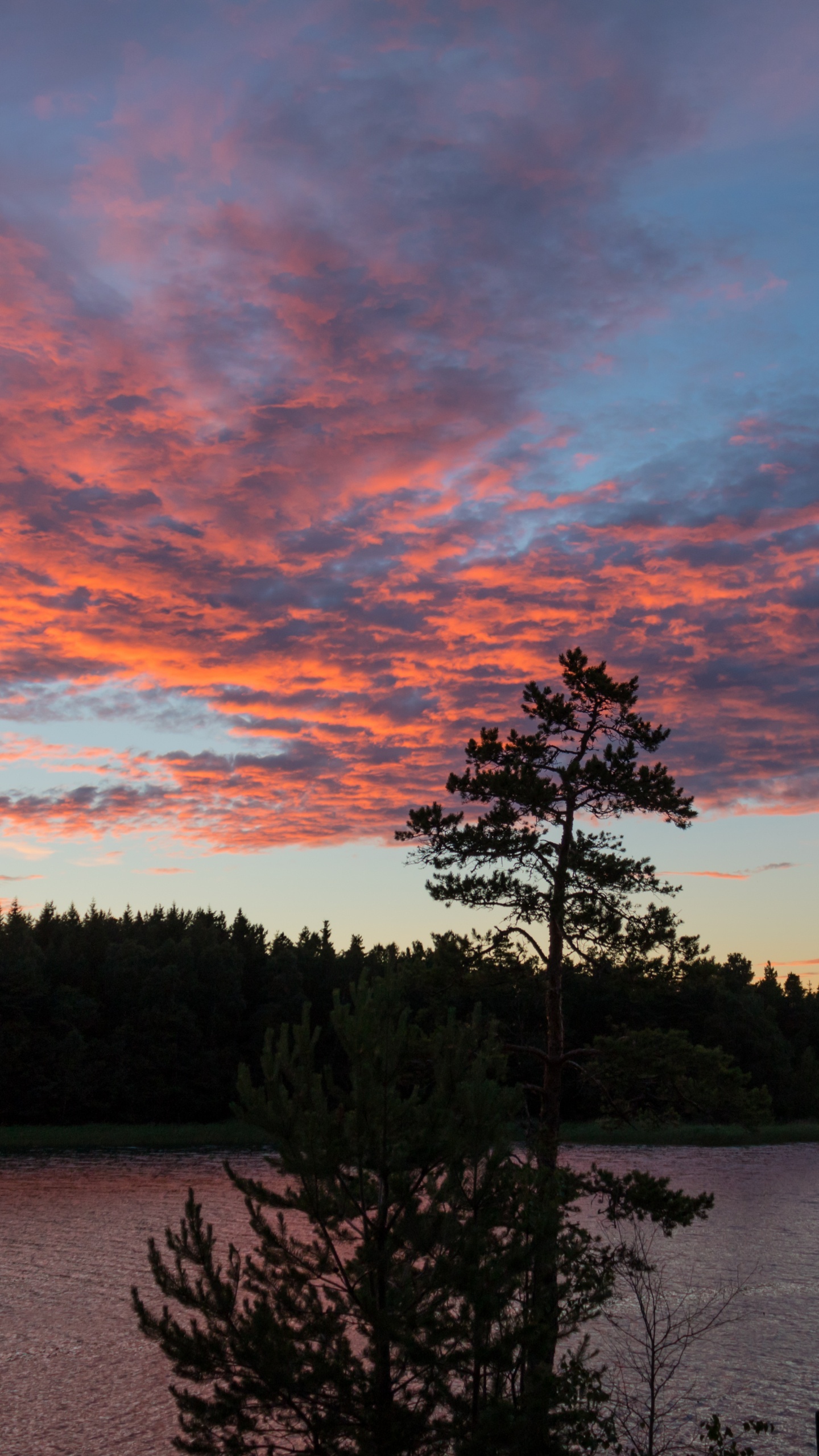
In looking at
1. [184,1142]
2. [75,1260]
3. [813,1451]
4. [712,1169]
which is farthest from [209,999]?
[813,1451]

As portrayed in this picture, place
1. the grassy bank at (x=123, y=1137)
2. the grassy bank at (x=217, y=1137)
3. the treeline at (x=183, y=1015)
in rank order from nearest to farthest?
the grassy bank at (x=123, y=1137) < the grassy bank at (x=217, y=1137) < the treeline at (x=183, y=1015)

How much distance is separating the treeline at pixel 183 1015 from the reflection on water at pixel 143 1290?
1971 cm

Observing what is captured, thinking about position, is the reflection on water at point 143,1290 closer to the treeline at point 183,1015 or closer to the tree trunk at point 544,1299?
the tree trunk at point 544,1299

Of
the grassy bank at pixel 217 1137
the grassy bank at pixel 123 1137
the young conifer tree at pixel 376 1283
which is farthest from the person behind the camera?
the grassy bank at pixel 217 1137

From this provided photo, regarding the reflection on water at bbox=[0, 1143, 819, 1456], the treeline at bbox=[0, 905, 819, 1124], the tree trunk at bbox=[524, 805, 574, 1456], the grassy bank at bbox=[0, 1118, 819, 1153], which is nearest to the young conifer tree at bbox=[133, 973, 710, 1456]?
the tree trunk at bbox=[524, 805, 574, 1456]

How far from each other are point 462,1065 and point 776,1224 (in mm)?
36719

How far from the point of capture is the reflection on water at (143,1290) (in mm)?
20656

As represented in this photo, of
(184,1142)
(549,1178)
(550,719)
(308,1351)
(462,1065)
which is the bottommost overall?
(184,1142)

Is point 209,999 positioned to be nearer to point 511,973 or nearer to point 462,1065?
point 511,973

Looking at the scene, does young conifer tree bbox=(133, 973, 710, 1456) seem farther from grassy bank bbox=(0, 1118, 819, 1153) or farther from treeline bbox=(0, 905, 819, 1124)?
grassy bank bbox=(0, 1118, 819, 1153)

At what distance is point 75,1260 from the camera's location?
3481 centimetres

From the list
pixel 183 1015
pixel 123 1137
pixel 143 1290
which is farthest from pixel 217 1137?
pixel 143 1290

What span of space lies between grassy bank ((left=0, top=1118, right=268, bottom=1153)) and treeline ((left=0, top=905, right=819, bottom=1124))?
4639mm

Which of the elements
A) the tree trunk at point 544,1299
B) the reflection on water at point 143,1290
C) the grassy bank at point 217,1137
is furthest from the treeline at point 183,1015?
the tree trunk at point 544,1299
